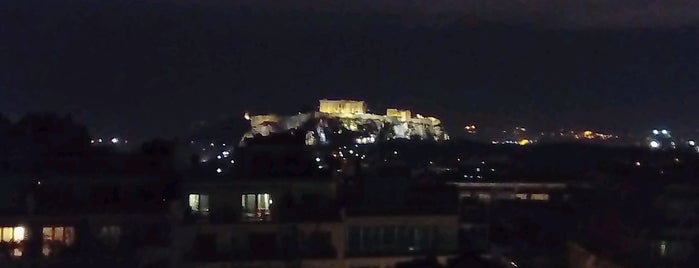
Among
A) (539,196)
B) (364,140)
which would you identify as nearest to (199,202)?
(539,196)

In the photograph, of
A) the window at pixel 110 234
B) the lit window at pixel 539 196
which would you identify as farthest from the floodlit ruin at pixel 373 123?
the window at pixel 110 234

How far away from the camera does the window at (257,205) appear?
22.3 m

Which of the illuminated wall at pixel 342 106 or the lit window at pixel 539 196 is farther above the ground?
the illuminated wall at pixel 342 106

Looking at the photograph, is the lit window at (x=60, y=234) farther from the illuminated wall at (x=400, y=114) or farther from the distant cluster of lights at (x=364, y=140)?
the illuminated wall at (x=400, y=114)

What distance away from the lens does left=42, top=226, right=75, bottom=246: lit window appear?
22.8m

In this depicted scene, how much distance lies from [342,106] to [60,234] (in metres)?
126

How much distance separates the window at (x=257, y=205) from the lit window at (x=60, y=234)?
142 inches

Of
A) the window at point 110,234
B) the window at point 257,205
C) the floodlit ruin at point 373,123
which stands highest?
the floodlit ruin at point 373,123

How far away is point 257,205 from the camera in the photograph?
22547 mm

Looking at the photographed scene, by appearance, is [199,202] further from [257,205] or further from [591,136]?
[591,136]

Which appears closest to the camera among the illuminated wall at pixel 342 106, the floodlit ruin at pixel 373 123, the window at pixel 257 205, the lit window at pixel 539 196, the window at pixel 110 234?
the window at pixel 257 205

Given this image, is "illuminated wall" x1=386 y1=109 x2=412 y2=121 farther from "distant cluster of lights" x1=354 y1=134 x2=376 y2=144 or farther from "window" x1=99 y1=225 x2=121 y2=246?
"window" x1=99 y1=225 x2=121 y2=246

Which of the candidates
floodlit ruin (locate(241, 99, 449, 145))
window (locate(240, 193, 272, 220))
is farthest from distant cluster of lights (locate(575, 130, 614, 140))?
window (locate(240, 193, 272, 220))

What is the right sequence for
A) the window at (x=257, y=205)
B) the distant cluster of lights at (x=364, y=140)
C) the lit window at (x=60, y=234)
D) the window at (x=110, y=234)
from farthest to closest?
the distant cluster of lights at (x=364, y=140) < the window at (x=110, y=234) < the lit window at (x=60, y=234) < the window at (x=257, y=205)
